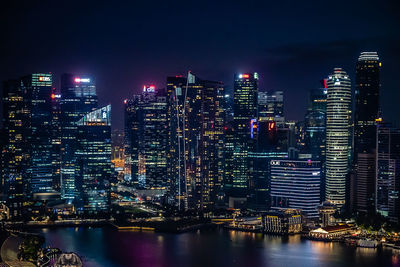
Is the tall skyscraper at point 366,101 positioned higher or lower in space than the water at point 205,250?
higher

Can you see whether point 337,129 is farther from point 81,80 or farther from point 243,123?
point 81,80

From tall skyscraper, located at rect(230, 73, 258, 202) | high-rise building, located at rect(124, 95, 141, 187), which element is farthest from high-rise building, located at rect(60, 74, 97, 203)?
tall skyscraper, located at rect(230, 73, 258, 202)

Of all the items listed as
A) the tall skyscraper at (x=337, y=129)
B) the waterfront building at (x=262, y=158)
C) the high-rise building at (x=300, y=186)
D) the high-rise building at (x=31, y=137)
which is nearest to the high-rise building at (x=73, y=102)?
the high-rise building at (x=31, y=137)

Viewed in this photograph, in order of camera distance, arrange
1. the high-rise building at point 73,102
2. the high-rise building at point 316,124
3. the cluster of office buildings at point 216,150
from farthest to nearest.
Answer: the high-rise building at point 316,124
the high-rise building at point 73,102
the cluster of office buildings at point 216,150

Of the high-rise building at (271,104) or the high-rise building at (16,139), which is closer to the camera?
the high-rise building at (16,139)

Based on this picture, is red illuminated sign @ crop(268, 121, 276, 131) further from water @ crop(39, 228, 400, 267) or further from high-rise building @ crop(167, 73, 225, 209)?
water @ crop(39, 228, 400, 267)

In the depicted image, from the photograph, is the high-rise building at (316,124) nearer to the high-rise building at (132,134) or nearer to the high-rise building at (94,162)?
the high-rise building at (132,134)

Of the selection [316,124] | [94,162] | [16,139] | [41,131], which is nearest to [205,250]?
[94,162]
